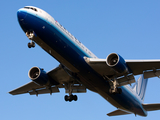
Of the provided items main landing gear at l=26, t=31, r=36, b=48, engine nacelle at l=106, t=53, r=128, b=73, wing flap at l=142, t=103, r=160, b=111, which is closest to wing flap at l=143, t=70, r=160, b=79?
engine nacelle at l=106, t=53, r=128, b=73

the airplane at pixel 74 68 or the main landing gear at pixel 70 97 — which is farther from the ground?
the airplane at pixel 74 68

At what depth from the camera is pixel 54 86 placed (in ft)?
112

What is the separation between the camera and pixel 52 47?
25.2 meters

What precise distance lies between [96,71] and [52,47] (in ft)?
18.9

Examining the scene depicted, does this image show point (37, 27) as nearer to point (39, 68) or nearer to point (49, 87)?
point (39, 68)

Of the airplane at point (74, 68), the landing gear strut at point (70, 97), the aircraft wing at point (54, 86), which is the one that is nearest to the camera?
the airplane at point (74, 68)

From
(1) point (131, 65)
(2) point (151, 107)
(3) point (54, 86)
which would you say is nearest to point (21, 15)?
(1) point (131, 65)

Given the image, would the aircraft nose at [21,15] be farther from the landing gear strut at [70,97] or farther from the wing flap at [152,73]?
the wing flap at [152,73]

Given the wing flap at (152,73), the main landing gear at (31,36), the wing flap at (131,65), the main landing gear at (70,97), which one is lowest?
the main landing gear at (70,97)

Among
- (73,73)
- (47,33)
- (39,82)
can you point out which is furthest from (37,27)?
(39,82)

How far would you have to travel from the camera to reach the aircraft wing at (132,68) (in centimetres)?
2720

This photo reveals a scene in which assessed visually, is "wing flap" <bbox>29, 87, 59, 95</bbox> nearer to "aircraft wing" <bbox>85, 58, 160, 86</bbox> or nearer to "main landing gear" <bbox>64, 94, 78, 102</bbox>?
"main landing gear" <bbox>64, 94, 78, 102</bbox>

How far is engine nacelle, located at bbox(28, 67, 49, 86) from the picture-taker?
99.2 feet

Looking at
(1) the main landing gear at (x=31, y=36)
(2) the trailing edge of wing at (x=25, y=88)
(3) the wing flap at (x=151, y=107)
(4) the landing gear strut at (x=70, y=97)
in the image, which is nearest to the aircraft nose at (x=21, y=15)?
(1) the main landing gear at (x=31, y=36)
